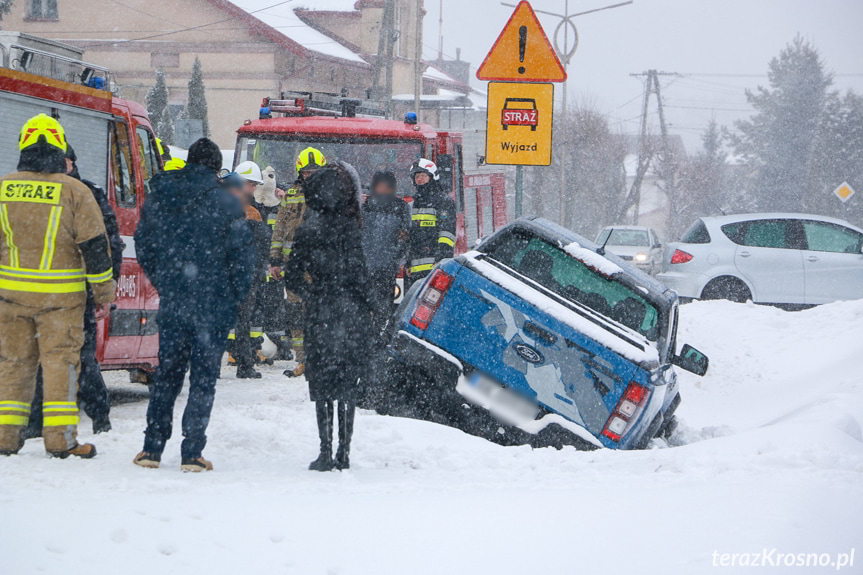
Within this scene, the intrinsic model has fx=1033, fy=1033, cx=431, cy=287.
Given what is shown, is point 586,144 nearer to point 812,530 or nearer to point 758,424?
point 758,424

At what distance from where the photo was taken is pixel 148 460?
5426mm

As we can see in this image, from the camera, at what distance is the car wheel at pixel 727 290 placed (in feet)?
52.8

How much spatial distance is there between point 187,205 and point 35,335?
1.10m

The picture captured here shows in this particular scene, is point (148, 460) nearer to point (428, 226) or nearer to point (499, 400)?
point (499, 400)

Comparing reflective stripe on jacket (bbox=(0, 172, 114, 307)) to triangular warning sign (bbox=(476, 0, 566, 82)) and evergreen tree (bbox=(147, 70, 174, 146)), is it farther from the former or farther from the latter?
evergreen tree (bbox=(147, 70, 174, 146))

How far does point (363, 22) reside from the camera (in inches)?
1838

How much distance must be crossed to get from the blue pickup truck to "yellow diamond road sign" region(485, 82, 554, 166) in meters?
2.16

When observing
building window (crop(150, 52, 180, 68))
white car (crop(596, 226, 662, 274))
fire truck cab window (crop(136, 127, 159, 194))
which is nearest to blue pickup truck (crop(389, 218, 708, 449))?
fire truck cab window (crop(136, 127, 159, 194))

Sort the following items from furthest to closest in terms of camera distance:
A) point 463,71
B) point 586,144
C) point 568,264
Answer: point 463,71 < point 586,144 < point 568,264

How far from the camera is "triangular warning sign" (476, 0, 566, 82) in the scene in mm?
8695

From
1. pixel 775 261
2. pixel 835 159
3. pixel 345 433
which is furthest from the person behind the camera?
pixel 835 159

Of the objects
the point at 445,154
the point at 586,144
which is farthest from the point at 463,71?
the point at 445,154

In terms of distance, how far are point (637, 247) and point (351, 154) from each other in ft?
62.4

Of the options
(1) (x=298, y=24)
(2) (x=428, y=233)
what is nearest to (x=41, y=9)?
(1) (x=298, y=24)
